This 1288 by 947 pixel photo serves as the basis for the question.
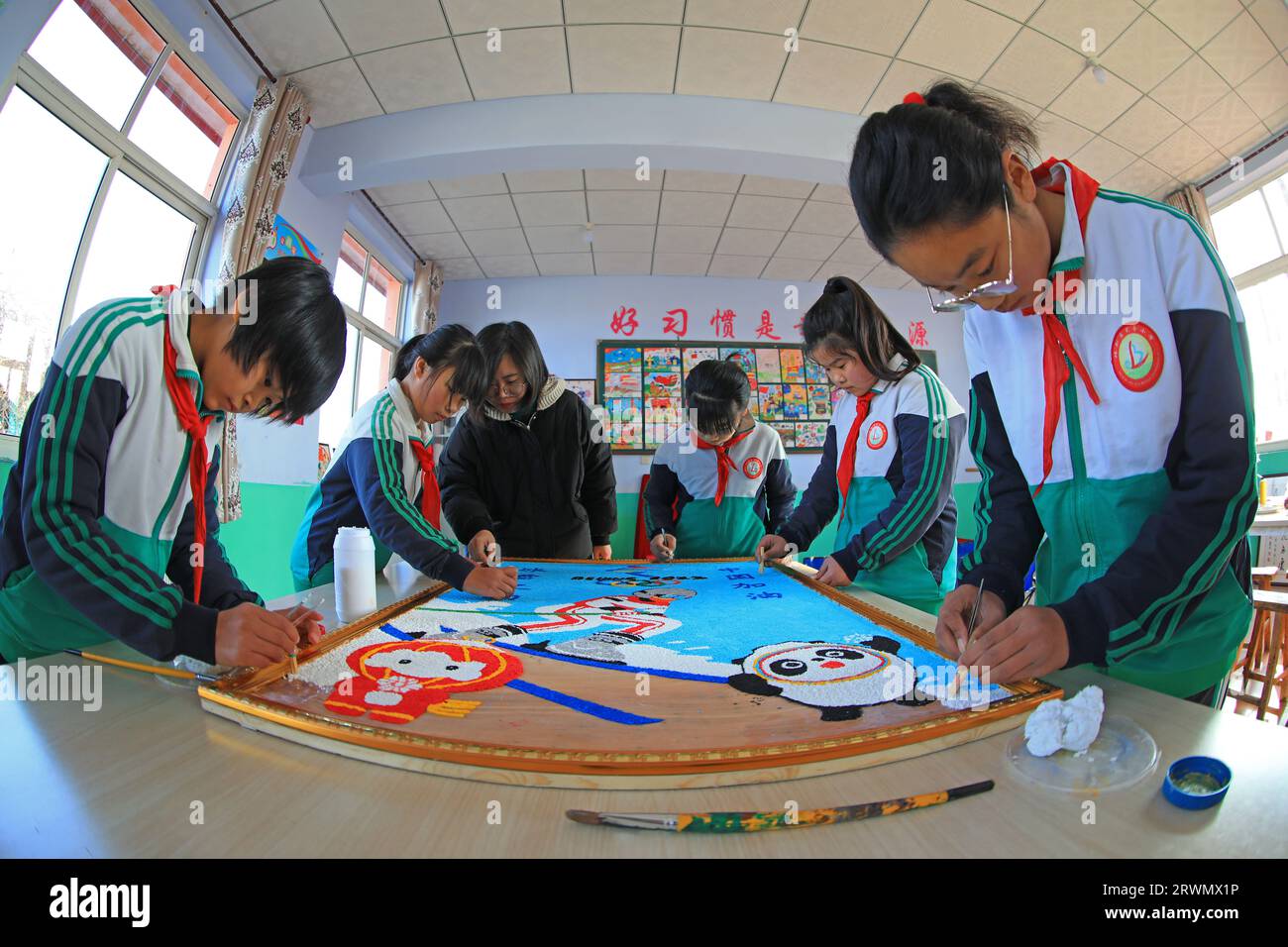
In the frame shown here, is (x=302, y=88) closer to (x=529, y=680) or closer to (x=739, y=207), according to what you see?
(x=739, y=207)

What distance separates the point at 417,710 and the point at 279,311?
64 centimetres

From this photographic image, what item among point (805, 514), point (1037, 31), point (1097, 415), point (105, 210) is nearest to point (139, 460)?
point (1097, 415)

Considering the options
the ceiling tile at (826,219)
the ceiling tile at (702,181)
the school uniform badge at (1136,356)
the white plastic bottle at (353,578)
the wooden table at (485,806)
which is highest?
the ceiling tile at (702,181)

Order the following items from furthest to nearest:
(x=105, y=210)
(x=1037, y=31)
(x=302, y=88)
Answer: (x=302, y=88) → (x=1037, y=31) → (x=105, y=210)

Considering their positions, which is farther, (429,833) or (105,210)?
(105,210)

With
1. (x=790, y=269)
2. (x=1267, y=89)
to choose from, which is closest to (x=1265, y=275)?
(x=1267, y=89)

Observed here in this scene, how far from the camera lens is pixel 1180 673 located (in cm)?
71

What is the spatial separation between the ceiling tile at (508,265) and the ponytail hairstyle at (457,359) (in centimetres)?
354

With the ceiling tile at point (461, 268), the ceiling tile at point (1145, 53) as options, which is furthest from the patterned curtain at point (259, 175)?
the ceiling tile at point (1145, 53)

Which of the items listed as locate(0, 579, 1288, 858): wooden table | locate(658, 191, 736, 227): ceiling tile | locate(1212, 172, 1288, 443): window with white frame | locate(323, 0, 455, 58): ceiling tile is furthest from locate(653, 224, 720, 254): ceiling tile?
locate(0, 579, 1288, 858): wooden table

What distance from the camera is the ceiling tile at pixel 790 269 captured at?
5043 mm

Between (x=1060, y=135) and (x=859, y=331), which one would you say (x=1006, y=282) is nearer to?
(x=859, y=331)

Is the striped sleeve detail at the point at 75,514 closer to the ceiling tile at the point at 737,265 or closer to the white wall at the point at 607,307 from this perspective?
the white wall at the point at 607,307

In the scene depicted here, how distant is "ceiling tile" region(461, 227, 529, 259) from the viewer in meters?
4.54
